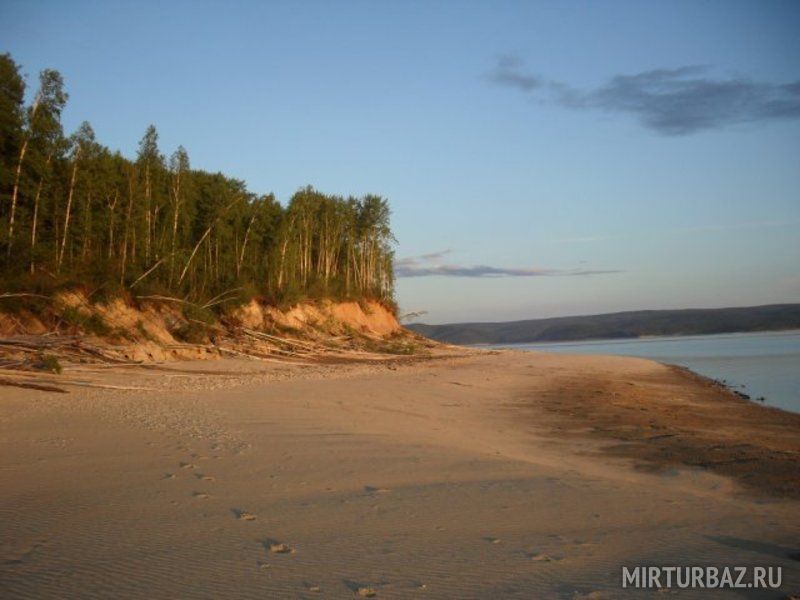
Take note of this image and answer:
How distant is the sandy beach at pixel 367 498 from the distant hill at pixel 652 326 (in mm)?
78421

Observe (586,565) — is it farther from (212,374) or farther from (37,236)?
(37,236)

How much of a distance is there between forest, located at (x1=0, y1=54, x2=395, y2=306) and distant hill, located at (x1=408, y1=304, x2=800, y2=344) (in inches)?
2031

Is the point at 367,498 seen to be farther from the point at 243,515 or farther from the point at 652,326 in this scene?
the point at 652,326

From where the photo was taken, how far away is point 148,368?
1773 cm

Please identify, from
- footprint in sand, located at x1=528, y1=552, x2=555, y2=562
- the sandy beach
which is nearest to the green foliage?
the sandy beach

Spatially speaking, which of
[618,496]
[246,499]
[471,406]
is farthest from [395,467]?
[471,406]

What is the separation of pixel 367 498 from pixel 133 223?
82.5 feet

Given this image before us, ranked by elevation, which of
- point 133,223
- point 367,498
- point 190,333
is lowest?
point 367,498

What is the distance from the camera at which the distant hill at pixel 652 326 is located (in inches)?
3789

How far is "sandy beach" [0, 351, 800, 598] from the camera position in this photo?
13.4 ft

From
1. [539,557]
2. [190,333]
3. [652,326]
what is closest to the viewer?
[539,557]

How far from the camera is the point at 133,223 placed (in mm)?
27359

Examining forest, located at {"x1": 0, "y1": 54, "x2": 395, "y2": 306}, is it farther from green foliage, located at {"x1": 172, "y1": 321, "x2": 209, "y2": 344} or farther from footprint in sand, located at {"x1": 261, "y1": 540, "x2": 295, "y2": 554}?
footprint in sand, located at {"x1": 261, "y1": 540, "x2": 295, "y2": 554}

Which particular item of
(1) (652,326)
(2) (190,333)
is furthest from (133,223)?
(1) (652,326)
